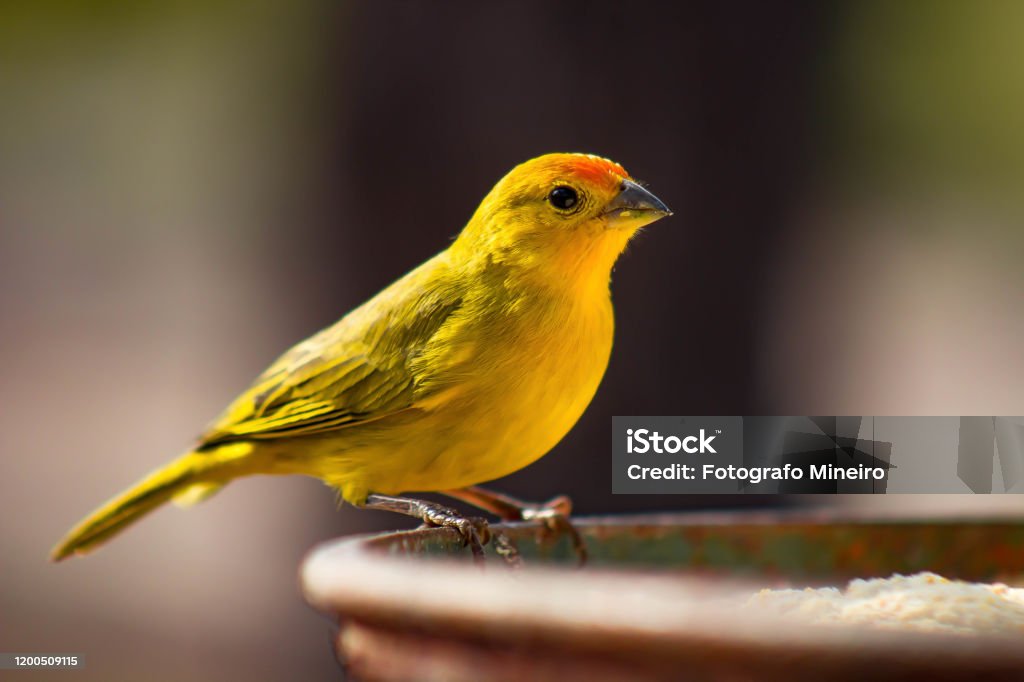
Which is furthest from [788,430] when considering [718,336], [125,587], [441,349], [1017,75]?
[1017,75]

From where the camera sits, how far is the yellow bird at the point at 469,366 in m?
2.18

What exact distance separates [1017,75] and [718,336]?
529 centimetres

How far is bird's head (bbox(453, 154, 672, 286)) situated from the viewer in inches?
92.7

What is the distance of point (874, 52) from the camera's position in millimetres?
6801

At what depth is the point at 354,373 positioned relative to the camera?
249 centimetres

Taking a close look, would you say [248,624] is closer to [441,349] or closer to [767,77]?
[767,77]

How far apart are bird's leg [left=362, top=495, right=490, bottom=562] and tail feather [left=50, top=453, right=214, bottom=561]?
0.61 metres

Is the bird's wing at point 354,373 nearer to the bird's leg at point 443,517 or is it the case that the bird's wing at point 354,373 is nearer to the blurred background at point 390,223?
the bird's leg at point 443,517

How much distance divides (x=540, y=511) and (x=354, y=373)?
564 millimetres
